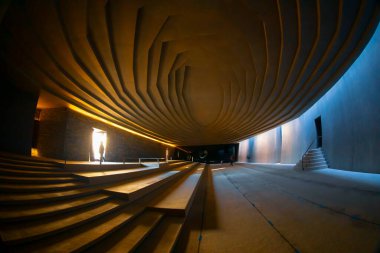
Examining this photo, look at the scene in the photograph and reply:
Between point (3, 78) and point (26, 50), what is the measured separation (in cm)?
234

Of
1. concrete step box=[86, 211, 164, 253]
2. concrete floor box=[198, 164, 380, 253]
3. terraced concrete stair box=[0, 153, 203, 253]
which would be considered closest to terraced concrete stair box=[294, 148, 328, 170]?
concrete floor box=[198, 164, 380, 253]

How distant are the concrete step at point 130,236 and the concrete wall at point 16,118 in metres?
6.42

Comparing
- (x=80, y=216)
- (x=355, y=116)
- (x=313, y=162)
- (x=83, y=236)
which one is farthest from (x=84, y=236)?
(x=313, y=162)

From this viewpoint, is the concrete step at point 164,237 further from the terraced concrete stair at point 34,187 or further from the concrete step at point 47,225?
the terraced concrete stair at point 34,187

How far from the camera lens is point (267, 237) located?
2.25 m

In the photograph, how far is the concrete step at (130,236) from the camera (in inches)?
72.4

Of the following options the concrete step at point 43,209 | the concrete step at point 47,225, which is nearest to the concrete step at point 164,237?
the concrete step at point 47,225

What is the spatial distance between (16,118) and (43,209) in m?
5.95

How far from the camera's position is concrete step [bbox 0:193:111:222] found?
1.93 m

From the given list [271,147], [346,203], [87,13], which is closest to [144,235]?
[346,203]

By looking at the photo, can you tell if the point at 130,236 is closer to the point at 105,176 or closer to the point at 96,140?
the point at 105,176

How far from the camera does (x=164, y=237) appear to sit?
229 centimetres

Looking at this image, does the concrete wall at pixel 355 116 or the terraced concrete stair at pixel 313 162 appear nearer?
the concrete wall at pixel 355 116

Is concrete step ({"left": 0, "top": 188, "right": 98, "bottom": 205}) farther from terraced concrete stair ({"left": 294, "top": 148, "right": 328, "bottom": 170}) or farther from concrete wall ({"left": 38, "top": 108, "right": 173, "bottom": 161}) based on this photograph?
terraced concrete stair ({"left": 294, "top": 148, "right": 328, "bottom": 170})
